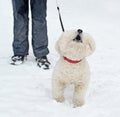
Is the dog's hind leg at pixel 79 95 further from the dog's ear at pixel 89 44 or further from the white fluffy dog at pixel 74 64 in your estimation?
the dog's ear at pixel 89 44

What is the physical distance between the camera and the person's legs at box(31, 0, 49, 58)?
4.17 m

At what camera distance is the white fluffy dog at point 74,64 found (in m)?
3.31

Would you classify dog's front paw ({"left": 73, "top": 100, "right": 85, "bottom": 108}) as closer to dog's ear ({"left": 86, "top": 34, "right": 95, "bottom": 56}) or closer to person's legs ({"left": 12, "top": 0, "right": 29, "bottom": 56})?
dog's ear ({"left": 86, "top": 34, "right": 95, "bottom": 56})

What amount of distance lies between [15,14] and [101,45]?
131cm

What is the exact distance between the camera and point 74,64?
3453 mm

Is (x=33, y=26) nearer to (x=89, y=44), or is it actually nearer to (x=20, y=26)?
(x=20, y=26)

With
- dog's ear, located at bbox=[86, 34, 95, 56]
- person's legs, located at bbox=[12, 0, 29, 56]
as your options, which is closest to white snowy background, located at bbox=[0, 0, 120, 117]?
person's legs, located at bbox=[12, 0, 29, 56]

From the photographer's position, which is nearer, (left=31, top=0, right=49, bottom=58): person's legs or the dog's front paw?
the dog's front paw

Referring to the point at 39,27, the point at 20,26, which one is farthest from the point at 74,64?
the point at 20,26

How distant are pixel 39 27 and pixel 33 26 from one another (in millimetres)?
66

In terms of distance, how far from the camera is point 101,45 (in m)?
5.14

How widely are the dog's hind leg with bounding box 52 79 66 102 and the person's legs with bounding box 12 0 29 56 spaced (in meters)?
0.92

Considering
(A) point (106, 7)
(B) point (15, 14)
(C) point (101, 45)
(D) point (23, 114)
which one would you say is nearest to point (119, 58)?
(C) point (101, 45)

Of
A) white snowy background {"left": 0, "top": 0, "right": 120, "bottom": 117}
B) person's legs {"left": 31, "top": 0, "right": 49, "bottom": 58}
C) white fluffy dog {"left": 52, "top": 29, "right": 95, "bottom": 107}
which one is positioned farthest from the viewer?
person's legs {"left": 31, "top": 0, "right": 49, "bottom": 58}
